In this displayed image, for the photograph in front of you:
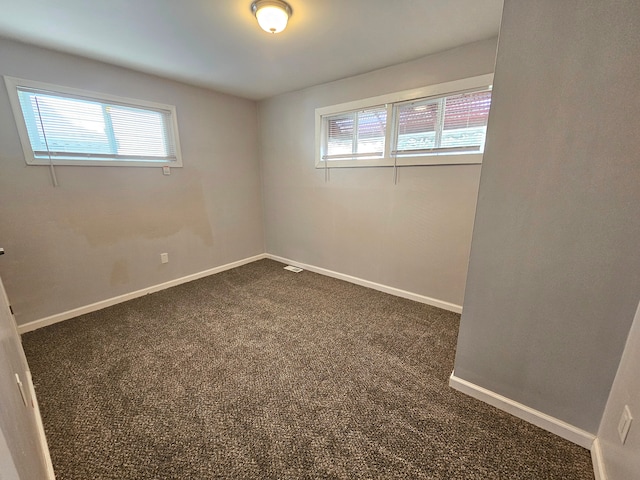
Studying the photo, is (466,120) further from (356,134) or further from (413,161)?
(356,134)

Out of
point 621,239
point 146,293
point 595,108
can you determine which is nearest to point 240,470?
point 621,239

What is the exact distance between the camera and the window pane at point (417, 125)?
8.08ft

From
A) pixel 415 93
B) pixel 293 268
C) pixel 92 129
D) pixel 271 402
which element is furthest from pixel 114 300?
pixel 415 93

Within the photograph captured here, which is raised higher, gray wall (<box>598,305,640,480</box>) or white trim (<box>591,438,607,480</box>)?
gray wall (<box>598,305,640,480</box>)

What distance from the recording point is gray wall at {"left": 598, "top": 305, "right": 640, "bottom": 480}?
0.94 m

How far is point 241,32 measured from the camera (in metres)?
1.93

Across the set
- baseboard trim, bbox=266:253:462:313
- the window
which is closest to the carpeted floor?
baseboard trim, bbox=266:253:462:313

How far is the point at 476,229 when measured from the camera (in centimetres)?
142

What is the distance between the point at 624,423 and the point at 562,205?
35.7 inches

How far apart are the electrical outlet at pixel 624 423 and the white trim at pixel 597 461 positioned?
23 centimetres

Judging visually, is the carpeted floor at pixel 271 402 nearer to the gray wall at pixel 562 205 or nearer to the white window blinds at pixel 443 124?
the gray wall at pixel 562 205

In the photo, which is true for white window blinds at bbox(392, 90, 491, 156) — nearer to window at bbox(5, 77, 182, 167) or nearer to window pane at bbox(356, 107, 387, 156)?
window pane at bbox(356, 107, 387, 156)

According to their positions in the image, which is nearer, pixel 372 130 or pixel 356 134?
pixel 372 130

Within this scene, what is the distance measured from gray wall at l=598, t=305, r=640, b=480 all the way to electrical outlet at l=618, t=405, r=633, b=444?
0.02 meters
